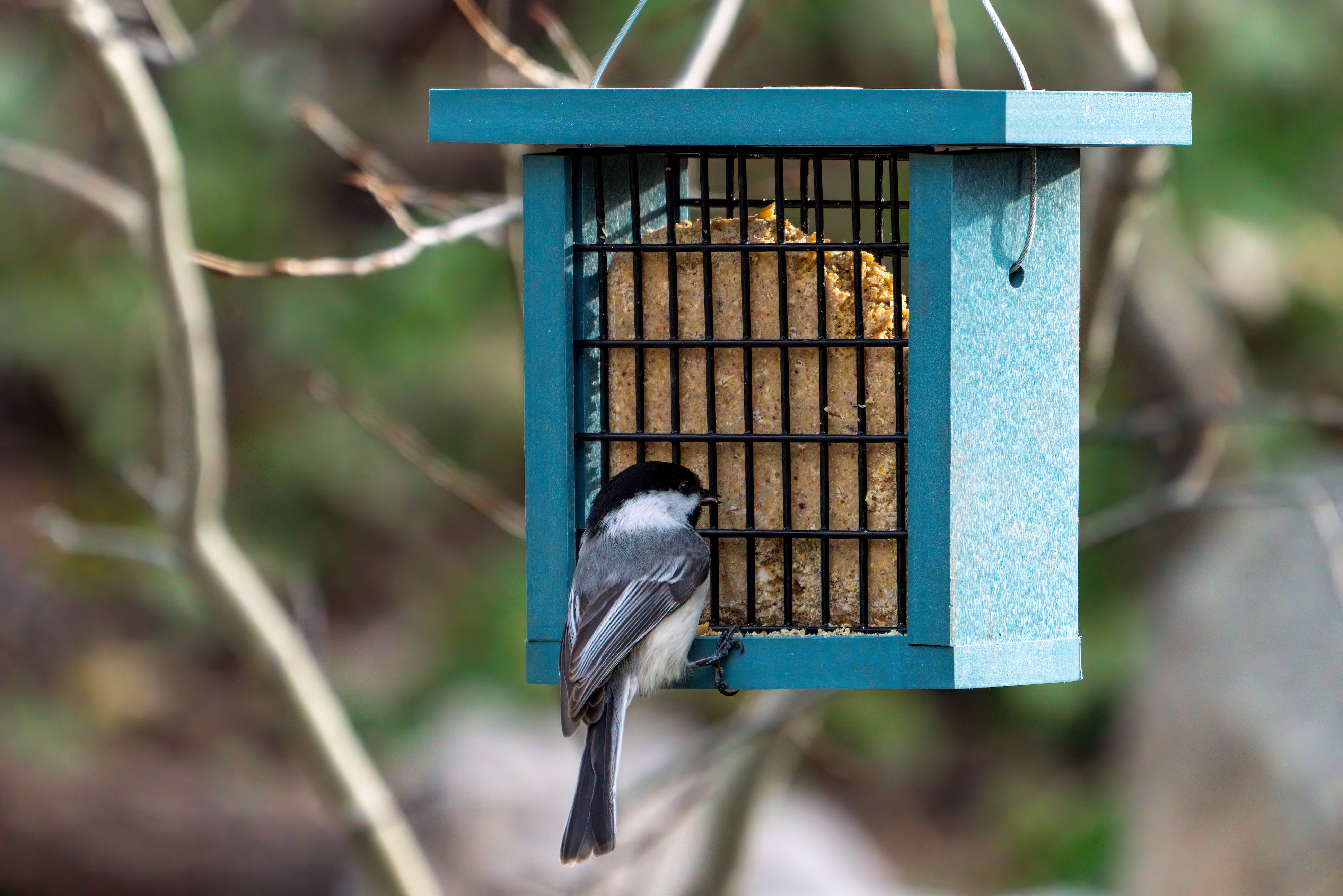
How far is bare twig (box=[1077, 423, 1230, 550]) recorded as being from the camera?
4.83 metres

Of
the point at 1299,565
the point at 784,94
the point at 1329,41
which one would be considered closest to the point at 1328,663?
the point at 1299,565

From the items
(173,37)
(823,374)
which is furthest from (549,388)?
(173,37)

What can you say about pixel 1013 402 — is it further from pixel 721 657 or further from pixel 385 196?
pixel 385 196

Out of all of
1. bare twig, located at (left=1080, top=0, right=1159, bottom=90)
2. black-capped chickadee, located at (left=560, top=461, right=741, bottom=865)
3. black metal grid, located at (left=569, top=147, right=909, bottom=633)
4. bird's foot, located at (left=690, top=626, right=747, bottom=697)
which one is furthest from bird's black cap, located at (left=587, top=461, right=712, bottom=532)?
bare twig, located at (left=1080, top=0, right=1159, bottom=90)

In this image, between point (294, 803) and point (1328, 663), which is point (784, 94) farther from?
point (294, 803)

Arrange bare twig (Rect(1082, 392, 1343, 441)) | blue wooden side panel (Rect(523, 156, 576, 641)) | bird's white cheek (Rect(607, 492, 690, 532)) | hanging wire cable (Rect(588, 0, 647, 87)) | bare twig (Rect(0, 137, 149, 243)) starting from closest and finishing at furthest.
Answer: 1. hanging wire cable (Rect(588, 0, 647, 87))
2. bird's white cheek (Rect(607, 492, 690, 532))
3. blue wooden side panel (Rect(523, 156, 576, 641))
4. bare twig (Rect(0, 137, 149, 243))
5. bare twig (Rect(1082, 392, 1343, 441))

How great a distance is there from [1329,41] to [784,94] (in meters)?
4.72

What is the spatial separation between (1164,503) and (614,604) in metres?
2.38

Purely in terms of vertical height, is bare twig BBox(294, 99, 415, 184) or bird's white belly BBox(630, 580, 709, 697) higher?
bare twig BBox(294, 99, 415, 184)

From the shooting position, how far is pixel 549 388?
318 centimetres

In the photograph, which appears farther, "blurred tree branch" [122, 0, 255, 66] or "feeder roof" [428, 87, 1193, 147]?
"blurred tree branch" [122, 0, 255, 66]

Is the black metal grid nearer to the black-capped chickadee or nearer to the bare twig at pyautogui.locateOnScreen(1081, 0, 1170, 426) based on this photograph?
the black-capped chickadee

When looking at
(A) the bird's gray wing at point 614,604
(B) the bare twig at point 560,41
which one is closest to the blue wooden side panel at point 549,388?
(A) the bird's gray wing at point 614,604

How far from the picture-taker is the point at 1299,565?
23.5 ft
